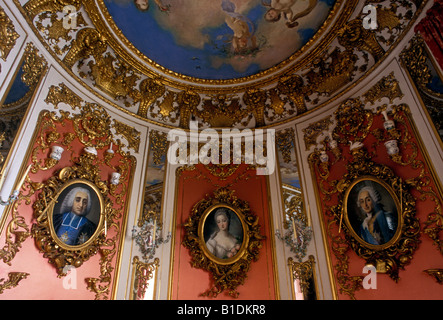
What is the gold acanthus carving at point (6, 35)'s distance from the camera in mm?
4082

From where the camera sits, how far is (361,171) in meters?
5.08

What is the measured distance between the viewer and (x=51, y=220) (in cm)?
437

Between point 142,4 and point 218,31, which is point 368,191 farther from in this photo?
point 142,4

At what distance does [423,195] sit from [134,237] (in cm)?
502

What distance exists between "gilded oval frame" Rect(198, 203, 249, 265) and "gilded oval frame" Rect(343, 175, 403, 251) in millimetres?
2048

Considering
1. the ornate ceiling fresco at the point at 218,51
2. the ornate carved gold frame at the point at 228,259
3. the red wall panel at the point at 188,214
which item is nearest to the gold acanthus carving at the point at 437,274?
the red wall panel at the point at 188,214

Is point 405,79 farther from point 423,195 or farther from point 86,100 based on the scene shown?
point 86,100

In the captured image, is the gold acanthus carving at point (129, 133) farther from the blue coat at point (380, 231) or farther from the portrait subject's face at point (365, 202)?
the blue coat at point (380, 231)

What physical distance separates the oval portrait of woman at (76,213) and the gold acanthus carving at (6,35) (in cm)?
225

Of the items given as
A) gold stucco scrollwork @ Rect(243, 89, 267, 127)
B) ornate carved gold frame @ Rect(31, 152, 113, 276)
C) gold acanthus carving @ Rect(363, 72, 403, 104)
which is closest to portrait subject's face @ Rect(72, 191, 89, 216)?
ornate carved gold frame @ Rect(31, 152, 113, 276)

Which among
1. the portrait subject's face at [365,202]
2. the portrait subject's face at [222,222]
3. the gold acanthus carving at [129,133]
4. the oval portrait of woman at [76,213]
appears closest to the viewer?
the oval portrait of woman at [76,213]

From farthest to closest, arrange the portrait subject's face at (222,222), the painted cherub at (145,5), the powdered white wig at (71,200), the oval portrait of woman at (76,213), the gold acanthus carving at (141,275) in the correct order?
the portrait subject's face at (222,222) < the painted cherub at (145,5) < the gold acanthus carving at (141,275) < the powdered white wig at (71,200) < the oval portrait of woman at (76,213)

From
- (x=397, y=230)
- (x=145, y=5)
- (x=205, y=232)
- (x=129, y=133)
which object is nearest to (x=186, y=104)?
(x=129, y=133)
